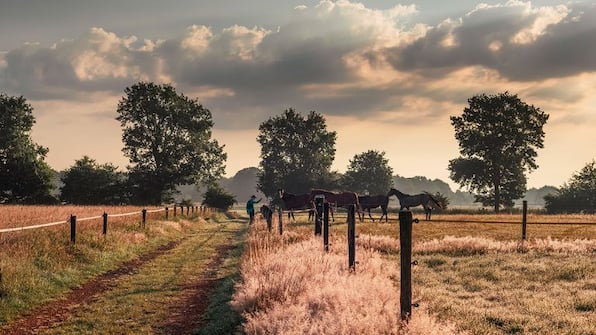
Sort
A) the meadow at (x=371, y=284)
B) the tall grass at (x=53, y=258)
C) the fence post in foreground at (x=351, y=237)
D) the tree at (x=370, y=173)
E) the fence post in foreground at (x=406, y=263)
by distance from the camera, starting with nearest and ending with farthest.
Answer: the fence post in foreground at (x=406, y=263), the meadow at (x=371, y=284), the fence post in foreground at (x=351, y=237), the tall grass at (x=53, y=258), the tree at (x=370, y=173)

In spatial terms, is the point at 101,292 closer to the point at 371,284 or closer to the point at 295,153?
the point at 371,284

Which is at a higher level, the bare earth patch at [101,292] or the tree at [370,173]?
the tree at [370,173]

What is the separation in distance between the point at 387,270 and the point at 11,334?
800cm

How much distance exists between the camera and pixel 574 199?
5778cm

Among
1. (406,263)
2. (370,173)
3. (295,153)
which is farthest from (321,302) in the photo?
(370,173)

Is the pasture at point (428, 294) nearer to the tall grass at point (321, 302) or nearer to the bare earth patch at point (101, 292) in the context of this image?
the tall grass at point (321, 302)

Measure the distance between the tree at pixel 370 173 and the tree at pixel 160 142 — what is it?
4442 centimetres

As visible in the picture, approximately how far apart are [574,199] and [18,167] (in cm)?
6373

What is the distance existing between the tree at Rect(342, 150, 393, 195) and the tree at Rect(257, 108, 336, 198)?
48.5 feet

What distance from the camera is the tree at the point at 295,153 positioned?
79000mm

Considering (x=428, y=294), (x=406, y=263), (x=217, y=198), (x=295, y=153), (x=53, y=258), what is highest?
(x=295, y=153)

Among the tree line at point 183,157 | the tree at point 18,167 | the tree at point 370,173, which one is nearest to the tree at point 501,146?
the tree line at point 183,157

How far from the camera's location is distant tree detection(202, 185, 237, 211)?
202ft

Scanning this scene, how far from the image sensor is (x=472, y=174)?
57875 mm
